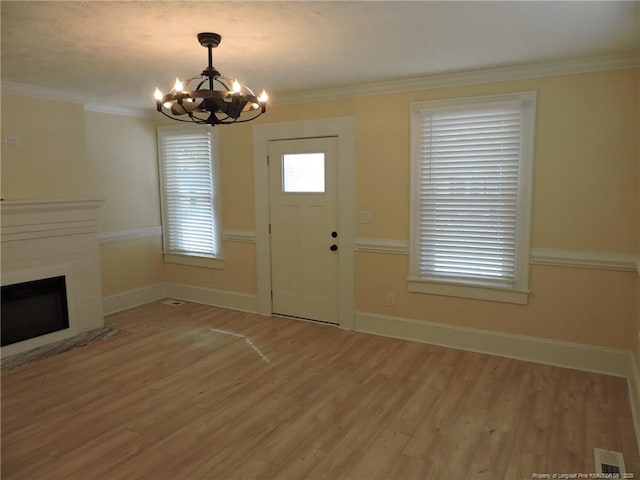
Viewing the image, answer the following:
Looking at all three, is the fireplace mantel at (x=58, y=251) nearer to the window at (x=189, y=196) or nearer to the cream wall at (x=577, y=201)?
the window at (x=189, y=196)

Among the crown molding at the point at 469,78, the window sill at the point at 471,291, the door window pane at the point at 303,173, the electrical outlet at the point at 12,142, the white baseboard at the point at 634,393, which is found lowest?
the white baseboard at the point at 634,393

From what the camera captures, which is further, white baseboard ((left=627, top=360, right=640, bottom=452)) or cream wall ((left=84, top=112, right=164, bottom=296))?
cream wall ((left=84, top=112, right=164, bottom=296))

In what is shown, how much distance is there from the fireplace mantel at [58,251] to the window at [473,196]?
336 cm

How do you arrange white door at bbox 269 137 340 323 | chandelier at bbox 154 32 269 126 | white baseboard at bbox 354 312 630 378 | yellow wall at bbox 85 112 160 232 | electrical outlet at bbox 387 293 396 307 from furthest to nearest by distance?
yellow wall at bbox 85 112 160 232
white door at bbox 269 137 340 323
electrical outlet at bbox 387 293 396 307
white baseboard at bbox 354 312 630 378
chandelier at bbox 154 32 269 126

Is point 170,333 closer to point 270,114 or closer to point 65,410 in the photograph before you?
point 65,410

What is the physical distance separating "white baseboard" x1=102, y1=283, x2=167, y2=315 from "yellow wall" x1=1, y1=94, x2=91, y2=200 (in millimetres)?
1382

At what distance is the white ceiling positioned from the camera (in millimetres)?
2387

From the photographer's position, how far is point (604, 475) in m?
2.44

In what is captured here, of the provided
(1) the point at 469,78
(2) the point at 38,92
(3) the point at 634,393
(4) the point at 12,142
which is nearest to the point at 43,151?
(4) the point at 12,142

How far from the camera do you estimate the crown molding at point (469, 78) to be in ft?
11.1

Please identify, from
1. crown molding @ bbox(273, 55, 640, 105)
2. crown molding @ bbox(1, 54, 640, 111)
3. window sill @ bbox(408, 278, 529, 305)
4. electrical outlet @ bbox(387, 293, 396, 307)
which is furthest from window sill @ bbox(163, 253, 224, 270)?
window sill @ bbox(408, 278, 529, 305)

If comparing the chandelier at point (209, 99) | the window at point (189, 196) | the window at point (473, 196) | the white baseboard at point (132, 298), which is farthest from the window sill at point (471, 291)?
the white baseboard at point (132, 298)

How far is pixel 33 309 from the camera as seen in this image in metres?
4.38

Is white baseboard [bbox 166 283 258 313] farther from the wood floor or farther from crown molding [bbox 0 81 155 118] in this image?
crown molding [bbox 0 81 155 118]
